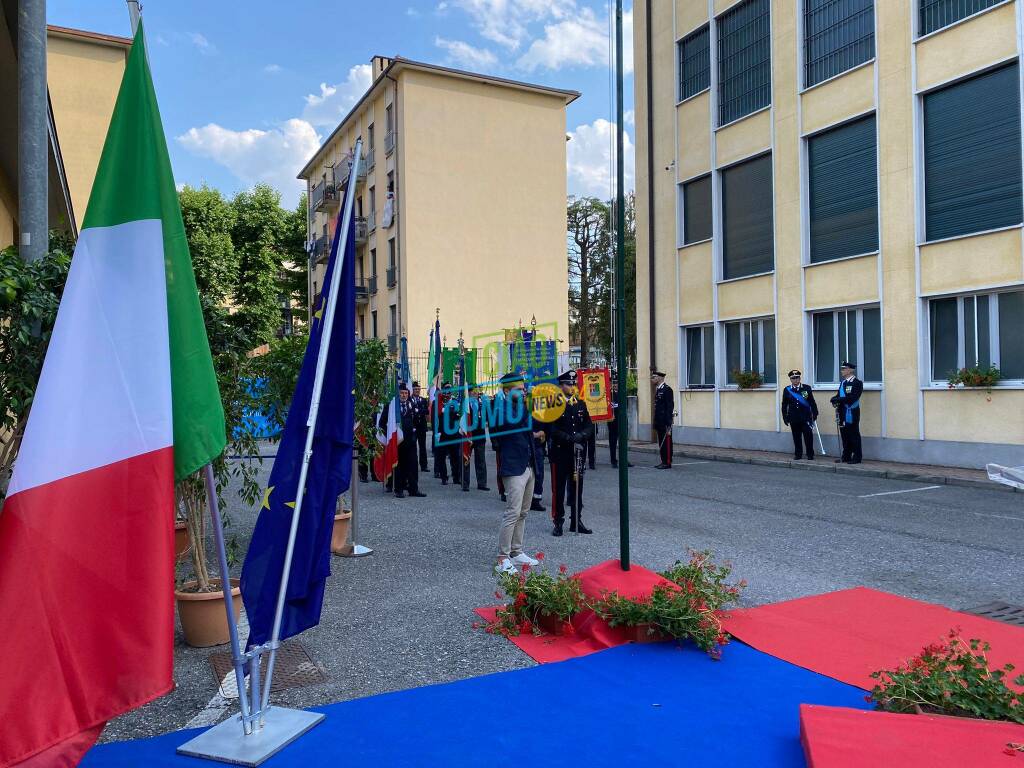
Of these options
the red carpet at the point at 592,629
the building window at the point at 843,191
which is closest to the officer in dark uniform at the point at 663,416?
the building window at the point at 843,191

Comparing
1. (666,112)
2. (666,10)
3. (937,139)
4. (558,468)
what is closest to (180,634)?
(558,468)

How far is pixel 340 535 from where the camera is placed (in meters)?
8.61

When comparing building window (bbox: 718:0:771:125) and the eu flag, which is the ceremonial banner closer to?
building window (bbox: 718:0:771:125)

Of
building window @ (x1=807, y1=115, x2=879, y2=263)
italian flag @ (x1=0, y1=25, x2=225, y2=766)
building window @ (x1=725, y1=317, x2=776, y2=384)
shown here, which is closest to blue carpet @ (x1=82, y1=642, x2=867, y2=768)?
italian flag @ (x1=0, y1=25, x2=225, y2=766)

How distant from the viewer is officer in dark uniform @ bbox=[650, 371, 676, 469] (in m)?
16.6

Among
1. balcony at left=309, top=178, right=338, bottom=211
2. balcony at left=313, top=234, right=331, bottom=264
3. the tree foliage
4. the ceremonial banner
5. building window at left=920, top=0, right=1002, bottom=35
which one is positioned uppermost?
balcony at left=309, top=178, right=338, bottom=211

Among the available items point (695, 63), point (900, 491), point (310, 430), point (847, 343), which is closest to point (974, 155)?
point (847, 343)

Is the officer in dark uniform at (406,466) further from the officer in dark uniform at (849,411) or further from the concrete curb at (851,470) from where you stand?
the officer in dark uniform at (849,411)

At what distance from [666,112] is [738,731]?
21130 mm

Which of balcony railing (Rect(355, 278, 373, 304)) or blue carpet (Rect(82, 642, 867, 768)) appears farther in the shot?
balcony railing (Rect(355, 278, 373, 304))

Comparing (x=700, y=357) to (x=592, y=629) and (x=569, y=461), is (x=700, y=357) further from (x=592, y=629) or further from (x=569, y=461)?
(x=592, y=629)

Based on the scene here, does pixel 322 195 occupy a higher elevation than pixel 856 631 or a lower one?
higher

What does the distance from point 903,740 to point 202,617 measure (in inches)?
169

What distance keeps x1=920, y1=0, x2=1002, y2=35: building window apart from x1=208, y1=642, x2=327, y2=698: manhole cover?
15.9m
